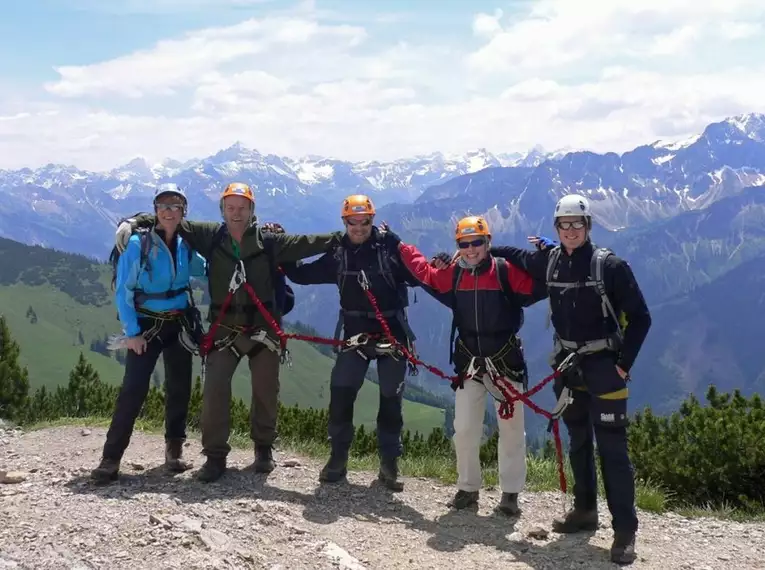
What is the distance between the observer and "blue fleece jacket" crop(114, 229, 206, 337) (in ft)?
28.1

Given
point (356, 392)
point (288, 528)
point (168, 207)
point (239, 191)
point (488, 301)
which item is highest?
point (239, 191)

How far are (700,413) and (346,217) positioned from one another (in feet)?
22.7

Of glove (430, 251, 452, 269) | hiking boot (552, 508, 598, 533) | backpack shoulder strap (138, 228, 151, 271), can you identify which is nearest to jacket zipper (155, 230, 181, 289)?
backpack shoulder strap (138, 228, 151, 271)

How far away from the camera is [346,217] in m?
9.05

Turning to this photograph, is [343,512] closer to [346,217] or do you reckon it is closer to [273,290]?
[273,290]

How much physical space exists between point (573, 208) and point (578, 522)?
3736 mm

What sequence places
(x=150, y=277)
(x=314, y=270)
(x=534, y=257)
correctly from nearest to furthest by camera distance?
(x=534, y=257), (x=150, y=277), (x=314, y=270)

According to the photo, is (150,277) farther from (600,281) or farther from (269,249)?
(600,281)

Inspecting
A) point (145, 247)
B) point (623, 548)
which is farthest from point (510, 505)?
point (145, 247)

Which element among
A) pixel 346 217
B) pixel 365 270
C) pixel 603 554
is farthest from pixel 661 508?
pixel 346 217

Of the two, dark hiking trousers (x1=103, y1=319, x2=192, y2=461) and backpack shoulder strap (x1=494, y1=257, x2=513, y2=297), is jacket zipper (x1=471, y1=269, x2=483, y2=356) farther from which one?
dark hiking trousers (x1=103, y1=319, x2=192, y2=461)

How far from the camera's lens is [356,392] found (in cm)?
928

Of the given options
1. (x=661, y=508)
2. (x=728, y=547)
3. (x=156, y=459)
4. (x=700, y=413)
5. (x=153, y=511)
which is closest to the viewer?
(x=153, y=511)

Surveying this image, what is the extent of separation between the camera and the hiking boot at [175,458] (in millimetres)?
9383
